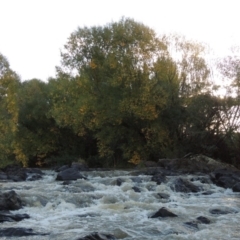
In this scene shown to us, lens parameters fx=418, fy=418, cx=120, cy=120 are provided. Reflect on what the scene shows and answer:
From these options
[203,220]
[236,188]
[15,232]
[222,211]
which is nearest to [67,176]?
[236,188]

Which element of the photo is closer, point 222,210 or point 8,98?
point 222,210

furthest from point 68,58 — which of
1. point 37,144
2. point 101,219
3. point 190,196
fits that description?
point 101,219

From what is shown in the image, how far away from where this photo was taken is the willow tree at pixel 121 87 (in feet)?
120

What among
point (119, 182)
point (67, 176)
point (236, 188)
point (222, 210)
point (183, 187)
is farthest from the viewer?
point (67, 176)

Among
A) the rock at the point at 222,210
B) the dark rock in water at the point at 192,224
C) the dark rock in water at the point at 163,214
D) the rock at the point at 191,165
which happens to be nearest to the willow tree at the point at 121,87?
the rock at the point at 191,165

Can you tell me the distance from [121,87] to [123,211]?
22926 mm

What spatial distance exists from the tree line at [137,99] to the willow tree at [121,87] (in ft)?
0.29

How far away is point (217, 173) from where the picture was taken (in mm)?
24844

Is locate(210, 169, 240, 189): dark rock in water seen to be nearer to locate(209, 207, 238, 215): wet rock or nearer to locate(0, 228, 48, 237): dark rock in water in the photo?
locate(209, 207, 238, 215): wet rock

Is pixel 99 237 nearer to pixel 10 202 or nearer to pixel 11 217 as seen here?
pixel 11 217

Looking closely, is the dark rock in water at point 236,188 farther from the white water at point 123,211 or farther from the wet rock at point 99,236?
the wet rock at point 99,236

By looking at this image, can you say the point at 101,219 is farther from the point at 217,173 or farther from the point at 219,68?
the point at 219,68

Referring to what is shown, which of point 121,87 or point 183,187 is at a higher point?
point 121,87

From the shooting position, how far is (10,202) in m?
15.4
